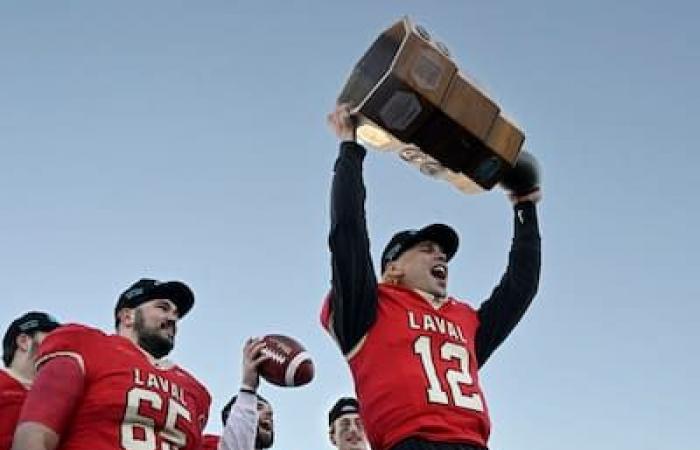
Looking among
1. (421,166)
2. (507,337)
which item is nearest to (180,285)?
(421,166)

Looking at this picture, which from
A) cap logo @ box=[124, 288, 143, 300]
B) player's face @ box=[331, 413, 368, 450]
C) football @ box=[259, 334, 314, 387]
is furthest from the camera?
player's face @ box=[331, 413, 368, 450]

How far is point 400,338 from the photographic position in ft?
15.1

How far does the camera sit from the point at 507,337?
5430mm

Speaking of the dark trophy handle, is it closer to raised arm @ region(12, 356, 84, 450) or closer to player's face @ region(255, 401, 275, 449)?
player's face @ region(255, 401, 275, 449)

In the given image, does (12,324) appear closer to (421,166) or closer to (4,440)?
(4,440)

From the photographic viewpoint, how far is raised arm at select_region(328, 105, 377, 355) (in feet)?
15.1

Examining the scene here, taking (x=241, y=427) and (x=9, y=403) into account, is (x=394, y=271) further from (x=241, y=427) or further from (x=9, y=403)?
(x=9, y=403)

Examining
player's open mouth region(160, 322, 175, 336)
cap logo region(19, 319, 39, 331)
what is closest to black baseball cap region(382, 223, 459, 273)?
player's open mouth region(160, 322, 175, 336)

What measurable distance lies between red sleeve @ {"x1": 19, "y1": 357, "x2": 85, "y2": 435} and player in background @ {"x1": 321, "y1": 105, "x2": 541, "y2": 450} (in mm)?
1166

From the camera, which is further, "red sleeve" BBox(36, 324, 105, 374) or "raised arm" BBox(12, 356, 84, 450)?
"red sleeve" BBox(36, 324, 105, 374)

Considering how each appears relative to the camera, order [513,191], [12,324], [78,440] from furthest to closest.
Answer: [12,324] → [513,191] → [78,440]

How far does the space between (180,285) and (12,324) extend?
1.50 meters

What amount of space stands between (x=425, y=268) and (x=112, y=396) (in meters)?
1.65

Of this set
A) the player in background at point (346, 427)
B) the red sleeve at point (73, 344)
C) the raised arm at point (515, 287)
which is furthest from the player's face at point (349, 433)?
the red sleeve at point (73, 344)
